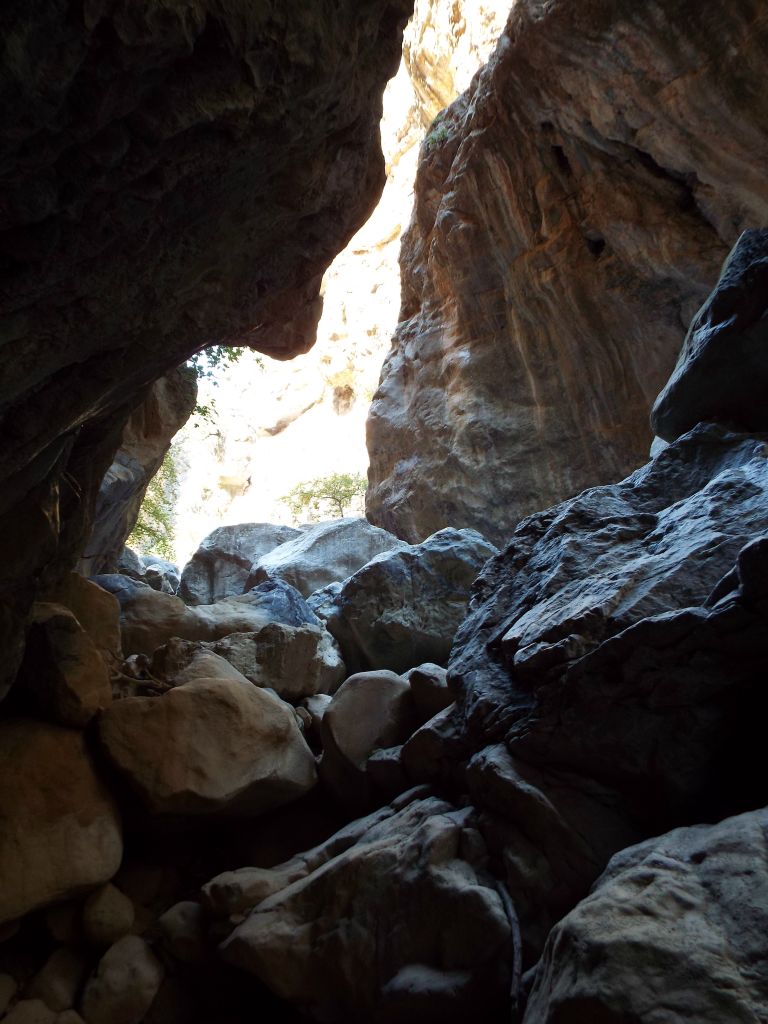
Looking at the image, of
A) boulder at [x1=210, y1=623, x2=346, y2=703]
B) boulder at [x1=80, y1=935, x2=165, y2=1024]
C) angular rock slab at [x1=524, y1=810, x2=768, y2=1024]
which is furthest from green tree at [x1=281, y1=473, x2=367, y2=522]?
angular rock slab at [x1=524, y1=810, x2=768, y2=1024]

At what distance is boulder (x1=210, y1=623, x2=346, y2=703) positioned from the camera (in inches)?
257

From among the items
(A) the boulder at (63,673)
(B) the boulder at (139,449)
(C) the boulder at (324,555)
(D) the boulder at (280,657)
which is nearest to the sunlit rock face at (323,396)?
(C) the boulder at (324,555)

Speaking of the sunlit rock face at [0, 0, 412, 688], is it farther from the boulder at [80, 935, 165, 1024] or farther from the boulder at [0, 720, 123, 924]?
the boulder at [80, 935, 165, 1024]

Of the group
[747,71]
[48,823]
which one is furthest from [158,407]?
[747,71]

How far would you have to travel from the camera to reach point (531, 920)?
9.96 ft

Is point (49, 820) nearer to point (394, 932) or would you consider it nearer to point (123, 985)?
point (123, 985)

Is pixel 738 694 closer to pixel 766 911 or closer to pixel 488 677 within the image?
pixel 766 911

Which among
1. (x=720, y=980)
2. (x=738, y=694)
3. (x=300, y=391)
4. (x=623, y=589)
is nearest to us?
(x=720, y=980)

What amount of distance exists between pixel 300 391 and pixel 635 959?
140 ft

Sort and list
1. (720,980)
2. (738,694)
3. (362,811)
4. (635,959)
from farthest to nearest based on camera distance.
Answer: (362,811) < (738,694) < (635,959) < (720,980)

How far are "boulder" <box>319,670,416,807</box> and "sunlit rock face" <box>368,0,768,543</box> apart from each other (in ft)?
23.1

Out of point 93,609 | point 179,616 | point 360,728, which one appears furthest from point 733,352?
point 179,616

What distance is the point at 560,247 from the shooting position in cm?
1141

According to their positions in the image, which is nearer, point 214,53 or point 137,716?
→ point 214,53
